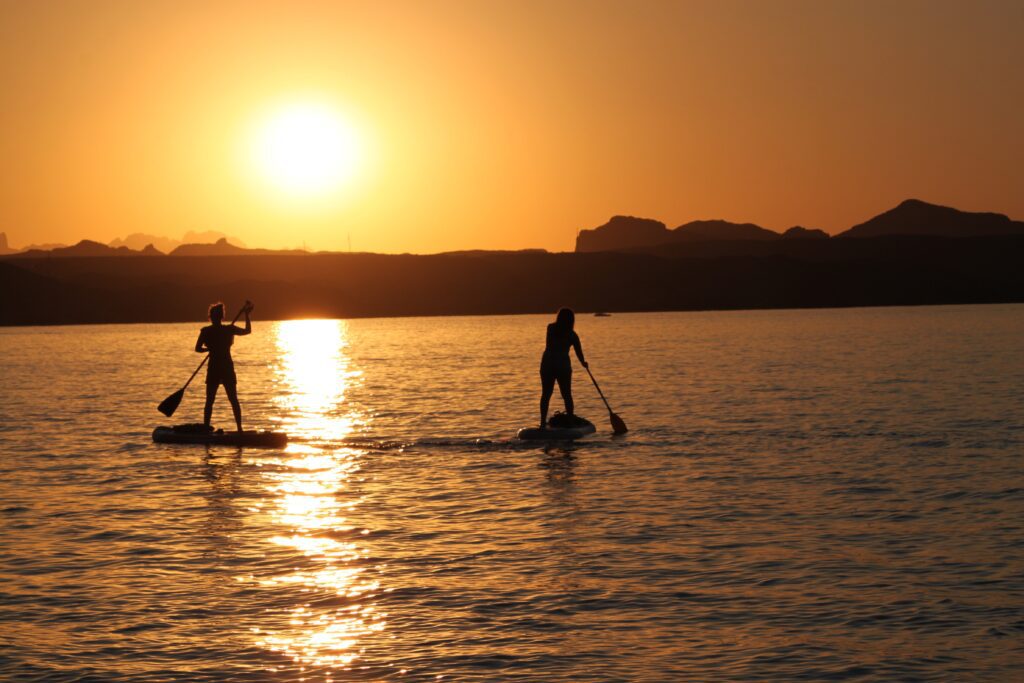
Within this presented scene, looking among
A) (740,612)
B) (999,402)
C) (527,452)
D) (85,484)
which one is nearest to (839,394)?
(999,402)

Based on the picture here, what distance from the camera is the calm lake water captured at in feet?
30.2

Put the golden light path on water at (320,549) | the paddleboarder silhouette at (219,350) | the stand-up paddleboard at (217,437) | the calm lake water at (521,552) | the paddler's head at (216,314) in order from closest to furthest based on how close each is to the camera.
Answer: the calm lake water at (521,552) < the golden light path on water at (320,549) < the paddler's head at (216,314) < the paddleboarder silhouette at (219,350) < the stand-up paddleboard at (217,437)

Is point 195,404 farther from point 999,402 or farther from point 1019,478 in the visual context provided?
point 1019,478

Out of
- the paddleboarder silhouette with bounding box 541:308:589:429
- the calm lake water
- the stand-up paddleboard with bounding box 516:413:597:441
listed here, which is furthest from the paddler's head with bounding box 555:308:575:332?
the calm lake water

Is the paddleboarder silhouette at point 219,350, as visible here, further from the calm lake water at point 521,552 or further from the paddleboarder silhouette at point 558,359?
the paddleboarder silhouette at point 558,359

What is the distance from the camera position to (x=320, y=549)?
1314 cm

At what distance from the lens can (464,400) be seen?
36469mm

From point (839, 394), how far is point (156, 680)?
30.2 m

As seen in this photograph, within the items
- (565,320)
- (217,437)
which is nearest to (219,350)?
(217,437)

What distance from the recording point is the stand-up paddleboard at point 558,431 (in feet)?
76.5

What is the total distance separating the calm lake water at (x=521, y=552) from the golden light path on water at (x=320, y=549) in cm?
5

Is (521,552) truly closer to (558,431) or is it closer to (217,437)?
(558,431)

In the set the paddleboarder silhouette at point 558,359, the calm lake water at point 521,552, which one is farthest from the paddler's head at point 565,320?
the calm lake water at point 521,552

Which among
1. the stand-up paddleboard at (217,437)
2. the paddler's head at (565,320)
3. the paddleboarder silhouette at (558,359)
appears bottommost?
the stand-up paddleboard at (217,437)
